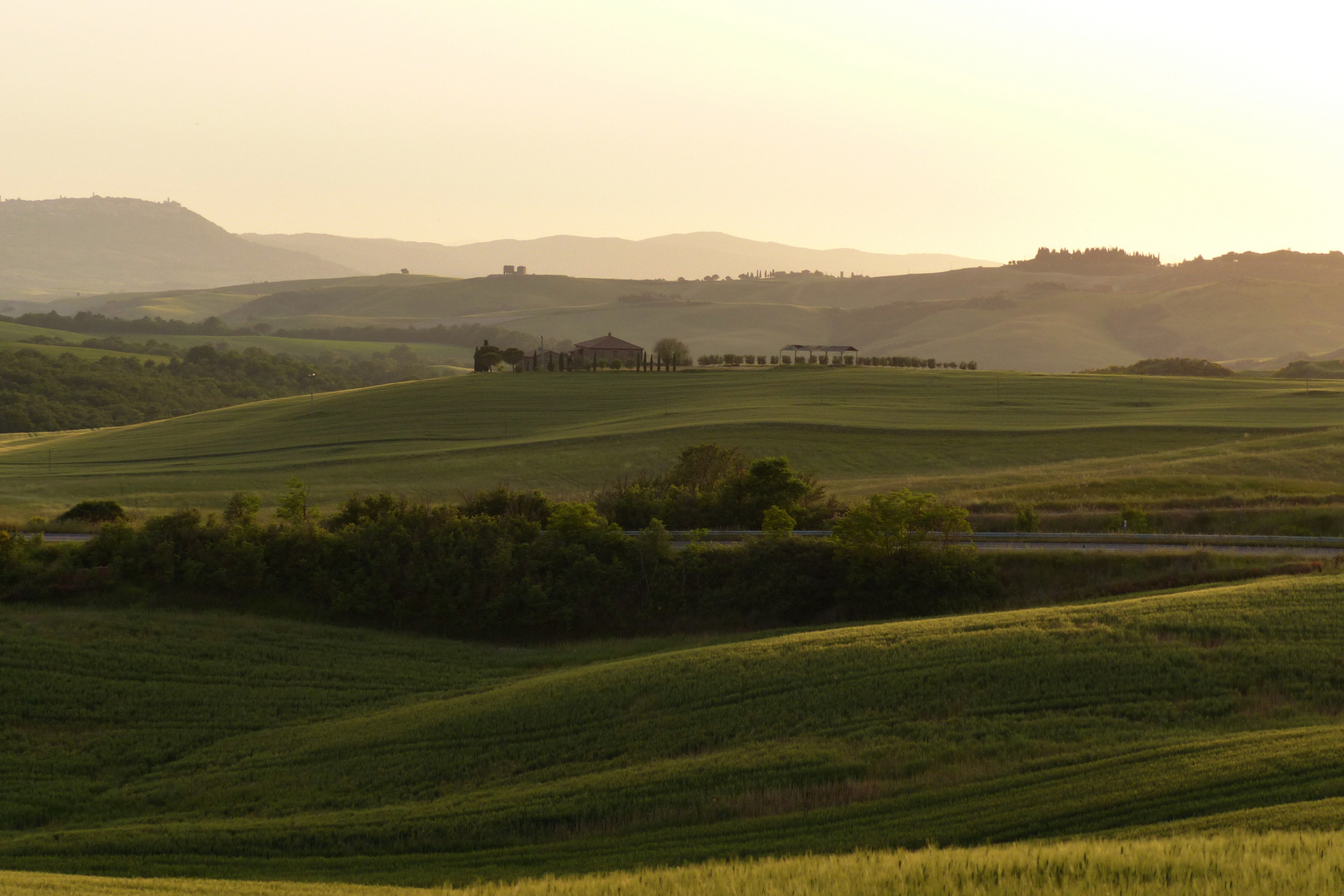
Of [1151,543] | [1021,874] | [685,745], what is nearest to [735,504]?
[1151,543]

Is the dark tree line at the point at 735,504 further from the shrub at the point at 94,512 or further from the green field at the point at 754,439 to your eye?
the shrub at the point at 94,512

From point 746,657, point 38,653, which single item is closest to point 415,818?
point 746,657

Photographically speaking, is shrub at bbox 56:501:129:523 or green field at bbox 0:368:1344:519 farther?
green field at bbox 0:368:1344:519

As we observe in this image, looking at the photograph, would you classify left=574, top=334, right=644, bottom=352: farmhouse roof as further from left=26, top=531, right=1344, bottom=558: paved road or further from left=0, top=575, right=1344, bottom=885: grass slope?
left=0, top=575, right=1344, bottom=885: grass slope

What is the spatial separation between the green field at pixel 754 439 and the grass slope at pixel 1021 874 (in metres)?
36.0

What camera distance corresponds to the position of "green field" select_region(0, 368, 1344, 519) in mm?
56875

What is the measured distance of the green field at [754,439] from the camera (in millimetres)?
56875

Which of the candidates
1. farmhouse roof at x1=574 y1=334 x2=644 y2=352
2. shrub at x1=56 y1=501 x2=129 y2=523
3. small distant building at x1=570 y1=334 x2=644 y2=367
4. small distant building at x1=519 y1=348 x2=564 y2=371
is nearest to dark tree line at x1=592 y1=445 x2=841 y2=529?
shrub at x1=56 y1=501 x2=129 y2=523

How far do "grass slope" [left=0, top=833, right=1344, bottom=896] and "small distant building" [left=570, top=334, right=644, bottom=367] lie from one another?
353 feet

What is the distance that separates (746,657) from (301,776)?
9.19 m

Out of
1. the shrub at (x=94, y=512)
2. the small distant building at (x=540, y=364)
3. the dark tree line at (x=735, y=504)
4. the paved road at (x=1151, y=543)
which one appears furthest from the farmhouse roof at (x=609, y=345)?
the paved road at (x=1151, y=543)

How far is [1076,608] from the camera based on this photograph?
26688 millimetres

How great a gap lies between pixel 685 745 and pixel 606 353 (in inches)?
4070

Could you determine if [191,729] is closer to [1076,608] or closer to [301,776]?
[301,776]
